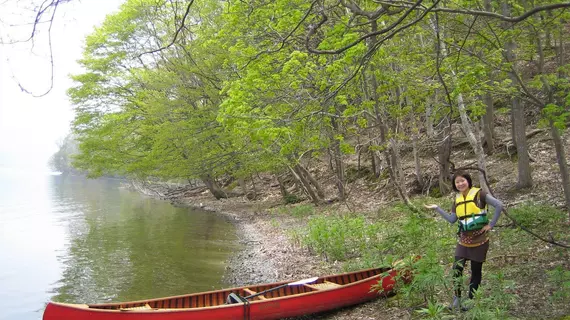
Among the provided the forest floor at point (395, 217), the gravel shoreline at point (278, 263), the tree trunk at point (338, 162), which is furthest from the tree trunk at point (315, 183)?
the gravel shoreline at point (278, 263)

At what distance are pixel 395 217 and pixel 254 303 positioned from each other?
21.6 ft

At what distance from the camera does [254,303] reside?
7.29 meters

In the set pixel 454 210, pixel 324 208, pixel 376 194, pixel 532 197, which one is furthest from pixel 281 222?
pixel 454 210

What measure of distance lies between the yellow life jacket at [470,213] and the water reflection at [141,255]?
686 cm

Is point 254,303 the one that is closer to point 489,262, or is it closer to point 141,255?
point 489,262

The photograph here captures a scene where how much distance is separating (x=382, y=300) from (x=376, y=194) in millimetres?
10623

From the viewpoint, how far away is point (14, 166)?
192 metres

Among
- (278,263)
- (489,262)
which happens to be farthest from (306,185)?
(489,262)

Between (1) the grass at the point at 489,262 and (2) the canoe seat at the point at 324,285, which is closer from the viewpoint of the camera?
(1) the grass at the point at 489,262

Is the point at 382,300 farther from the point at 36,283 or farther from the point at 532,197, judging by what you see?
the point at 36,283

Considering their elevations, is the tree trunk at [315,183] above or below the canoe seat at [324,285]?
above

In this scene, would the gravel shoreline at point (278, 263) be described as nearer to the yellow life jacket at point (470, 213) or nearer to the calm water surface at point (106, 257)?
the calm water surface at point (106, 257)

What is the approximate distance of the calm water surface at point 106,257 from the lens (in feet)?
35.0

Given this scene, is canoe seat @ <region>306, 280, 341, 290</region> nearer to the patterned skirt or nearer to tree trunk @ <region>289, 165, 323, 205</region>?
the patterned skirt
